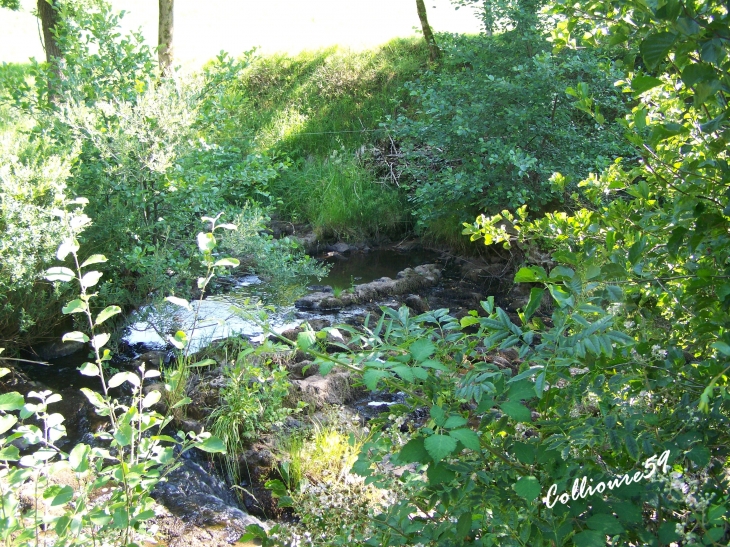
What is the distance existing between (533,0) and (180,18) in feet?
48.3

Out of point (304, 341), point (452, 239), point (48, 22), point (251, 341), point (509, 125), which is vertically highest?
point (48, 22)

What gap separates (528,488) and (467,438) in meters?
0.20

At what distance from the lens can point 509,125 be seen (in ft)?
25.3

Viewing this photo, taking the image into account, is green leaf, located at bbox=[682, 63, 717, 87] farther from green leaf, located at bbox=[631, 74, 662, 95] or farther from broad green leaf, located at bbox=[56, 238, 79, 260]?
broad green leaf, located at bbox=[56, 238, 79, 260]

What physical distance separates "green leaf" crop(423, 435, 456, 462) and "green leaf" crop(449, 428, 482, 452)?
0.01 metres

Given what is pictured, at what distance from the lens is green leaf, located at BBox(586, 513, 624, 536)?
54.3 inches

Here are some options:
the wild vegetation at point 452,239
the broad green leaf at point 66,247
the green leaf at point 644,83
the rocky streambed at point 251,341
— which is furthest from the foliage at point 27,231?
the green leaf at point 644,83

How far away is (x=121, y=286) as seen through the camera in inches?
225

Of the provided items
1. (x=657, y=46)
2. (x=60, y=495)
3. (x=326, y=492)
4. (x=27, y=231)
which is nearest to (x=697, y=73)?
(x=657, y=46)

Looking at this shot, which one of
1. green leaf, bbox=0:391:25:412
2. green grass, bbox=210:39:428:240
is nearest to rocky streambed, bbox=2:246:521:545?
green leaf, bbox=0:391:25:412

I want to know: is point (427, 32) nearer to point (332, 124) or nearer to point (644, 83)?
point (332, 124)

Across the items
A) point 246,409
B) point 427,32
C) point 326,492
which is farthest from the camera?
point 427,32

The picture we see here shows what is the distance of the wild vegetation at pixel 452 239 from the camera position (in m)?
1.49

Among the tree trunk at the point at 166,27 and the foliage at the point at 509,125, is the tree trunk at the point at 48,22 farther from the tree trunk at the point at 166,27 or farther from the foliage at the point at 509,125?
the foliage at the point at 509,125
